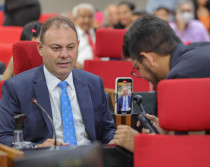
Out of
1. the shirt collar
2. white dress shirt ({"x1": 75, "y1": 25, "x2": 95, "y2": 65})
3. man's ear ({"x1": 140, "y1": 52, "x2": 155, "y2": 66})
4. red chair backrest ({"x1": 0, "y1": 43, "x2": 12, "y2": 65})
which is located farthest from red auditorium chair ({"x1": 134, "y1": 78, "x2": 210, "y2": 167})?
white dress shirt ({"x1": 75, "y1": 25, "x2": 95, "y2": 65})

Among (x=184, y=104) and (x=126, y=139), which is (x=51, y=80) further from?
(x=184, y=104)

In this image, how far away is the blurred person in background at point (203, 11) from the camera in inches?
344

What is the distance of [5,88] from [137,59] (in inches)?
29.2

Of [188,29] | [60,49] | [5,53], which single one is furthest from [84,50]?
[60,49]

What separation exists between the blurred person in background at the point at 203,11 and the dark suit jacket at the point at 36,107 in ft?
20.0

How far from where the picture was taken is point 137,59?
2.64 m

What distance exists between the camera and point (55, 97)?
2.84 m

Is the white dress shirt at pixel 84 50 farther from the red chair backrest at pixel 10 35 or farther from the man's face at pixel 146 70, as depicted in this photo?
the man's face at pixel 146 70

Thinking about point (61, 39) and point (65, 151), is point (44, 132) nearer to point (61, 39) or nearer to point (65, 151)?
point (61, 39)

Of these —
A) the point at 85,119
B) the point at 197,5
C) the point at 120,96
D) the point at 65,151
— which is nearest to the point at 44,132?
the point at 85,119

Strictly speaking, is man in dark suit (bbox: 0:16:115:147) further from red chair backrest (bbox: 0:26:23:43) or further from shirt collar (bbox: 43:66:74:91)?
red chair backrest (bbox: 0:26:23:43)

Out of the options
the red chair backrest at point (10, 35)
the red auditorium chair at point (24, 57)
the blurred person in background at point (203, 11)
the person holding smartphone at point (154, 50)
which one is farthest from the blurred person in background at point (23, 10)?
the blurred person in background at point (203, 11)

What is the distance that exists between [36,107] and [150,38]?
0.72 metres

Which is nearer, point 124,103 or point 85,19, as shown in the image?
point 124,103
